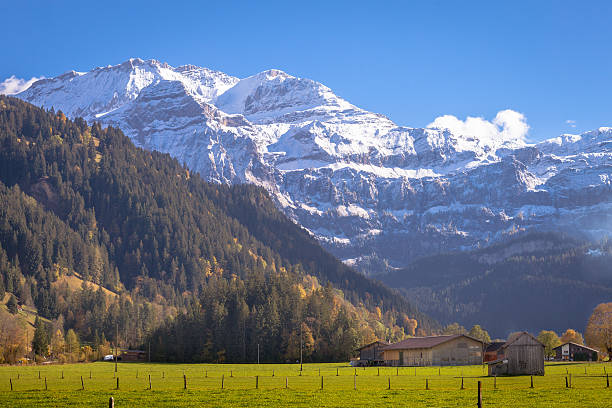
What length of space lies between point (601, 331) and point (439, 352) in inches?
1213

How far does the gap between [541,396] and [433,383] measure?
18944mm

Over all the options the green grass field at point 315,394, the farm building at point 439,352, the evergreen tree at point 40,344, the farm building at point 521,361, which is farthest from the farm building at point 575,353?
the evergreen tree at point 40,344

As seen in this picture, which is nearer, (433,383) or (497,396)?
(497,396)

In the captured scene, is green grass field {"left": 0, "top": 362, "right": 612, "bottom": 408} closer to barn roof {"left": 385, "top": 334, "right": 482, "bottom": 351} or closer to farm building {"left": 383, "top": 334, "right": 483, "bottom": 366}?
farm building {"left": 383, "top": 334, "right": 483, "bottom": 366}

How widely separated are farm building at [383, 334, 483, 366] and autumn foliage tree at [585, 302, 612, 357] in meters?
21.0

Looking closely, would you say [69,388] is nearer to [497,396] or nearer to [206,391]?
[206,391]

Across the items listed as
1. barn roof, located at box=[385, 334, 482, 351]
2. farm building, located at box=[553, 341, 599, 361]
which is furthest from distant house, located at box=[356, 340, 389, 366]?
farm building, located at box=[553, 341, 599, 361]

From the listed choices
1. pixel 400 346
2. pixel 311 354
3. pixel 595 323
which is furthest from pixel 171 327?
pixel 595 323

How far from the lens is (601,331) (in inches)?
5743

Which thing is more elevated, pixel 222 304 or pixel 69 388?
pixel 222 304

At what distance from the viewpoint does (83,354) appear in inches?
7579

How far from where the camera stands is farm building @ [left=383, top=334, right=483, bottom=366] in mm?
142750

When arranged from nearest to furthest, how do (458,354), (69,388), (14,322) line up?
1. (69,388)
2. (458,354)
3. (14,322)

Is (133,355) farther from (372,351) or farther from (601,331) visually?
(601,331)
